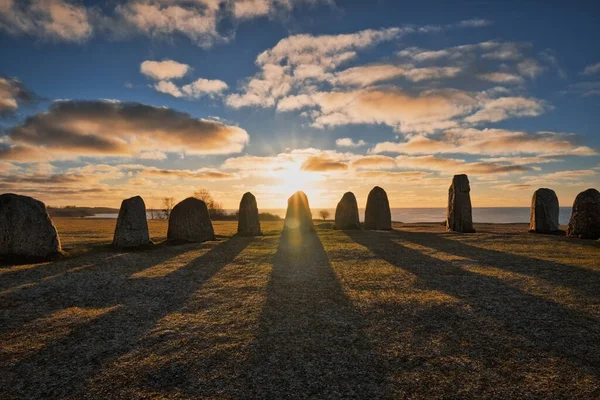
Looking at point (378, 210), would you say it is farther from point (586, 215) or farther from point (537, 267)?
point (537, 267)

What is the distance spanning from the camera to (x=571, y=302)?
8.63m

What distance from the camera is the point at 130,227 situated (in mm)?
17422

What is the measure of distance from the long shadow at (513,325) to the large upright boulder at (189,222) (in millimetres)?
13227

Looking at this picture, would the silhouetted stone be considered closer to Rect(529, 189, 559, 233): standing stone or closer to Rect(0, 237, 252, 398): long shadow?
Rect(0, 237, 252, 398): long shadow

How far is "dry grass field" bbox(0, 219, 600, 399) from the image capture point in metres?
5.10

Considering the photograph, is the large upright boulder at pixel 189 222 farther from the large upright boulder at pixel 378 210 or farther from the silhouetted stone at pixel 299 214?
the large upright boulder at pixel 378 210

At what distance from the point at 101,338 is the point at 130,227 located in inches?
456

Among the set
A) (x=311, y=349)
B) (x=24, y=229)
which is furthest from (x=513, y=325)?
(x=24, y=229)

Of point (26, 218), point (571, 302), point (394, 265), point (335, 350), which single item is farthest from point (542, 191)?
point (26, 218)

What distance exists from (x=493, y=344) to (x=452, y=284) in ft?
14.2

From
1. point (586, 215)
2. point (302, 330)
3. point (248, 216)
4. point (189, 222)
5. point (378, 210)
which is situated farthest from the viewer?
point (378, 210)

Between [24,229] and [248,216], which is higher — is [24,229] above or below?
below

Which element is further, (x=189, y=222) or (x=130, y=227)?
(x=189, y=222)

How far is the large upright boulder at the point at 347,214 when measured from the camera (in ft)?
92.6
